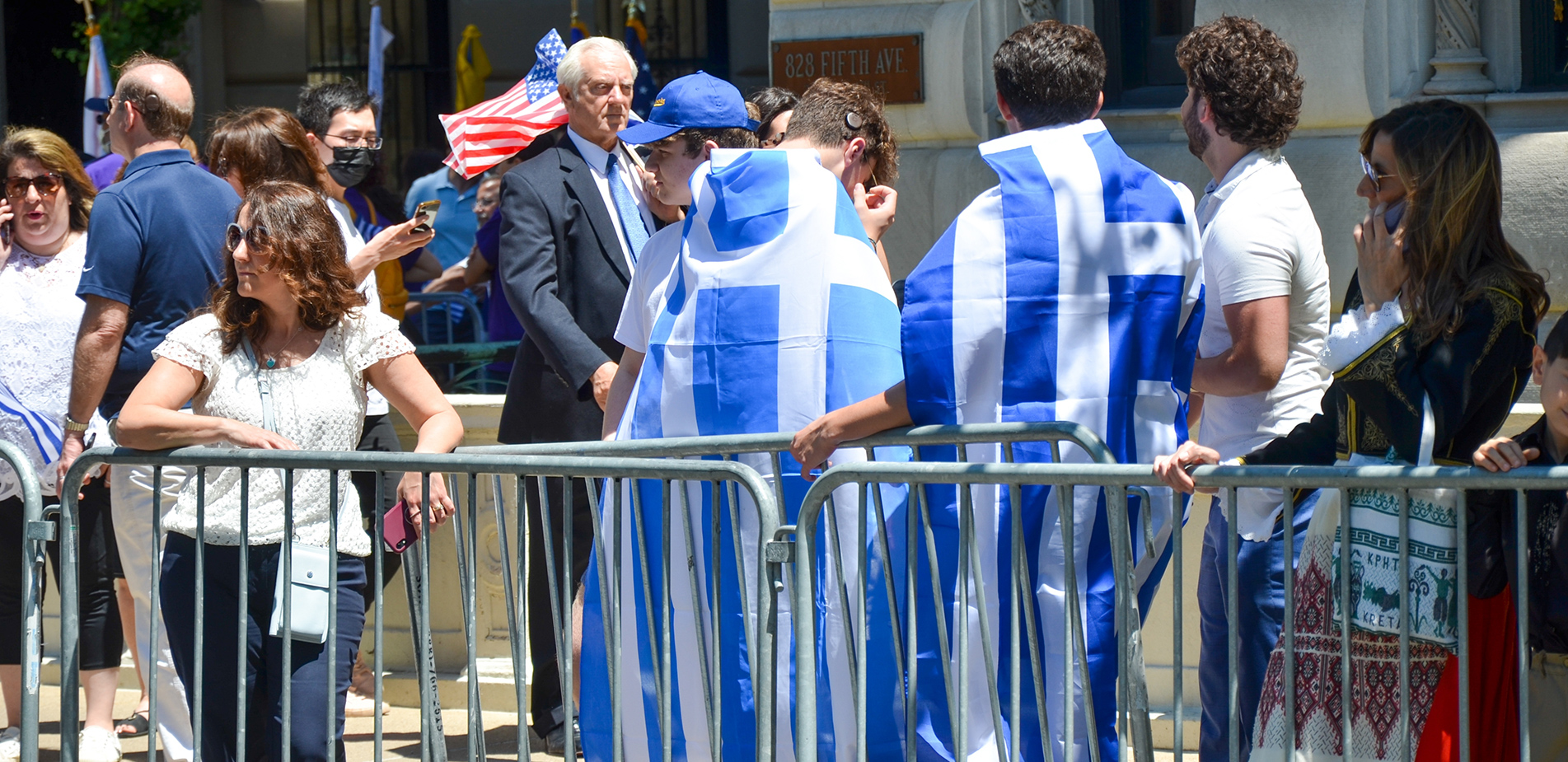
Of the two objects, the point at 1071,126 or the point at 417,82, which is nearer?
the point at 1071,126

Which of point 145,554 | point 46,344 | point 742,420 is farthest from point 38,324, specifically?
point 742,420

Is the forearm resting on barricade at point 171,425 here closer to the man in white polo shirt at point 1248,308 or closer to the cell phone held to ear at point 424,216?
the cell phone held to ear at point 424,216

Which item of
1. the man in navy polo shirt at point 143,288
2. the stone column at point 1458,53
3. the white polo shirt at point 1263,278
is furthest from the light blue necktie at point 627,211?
the stone column at point 1458,53

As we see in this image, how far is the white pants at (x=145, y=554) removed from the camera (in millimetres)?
4430

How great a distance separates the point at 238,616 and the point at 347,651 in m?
0.26

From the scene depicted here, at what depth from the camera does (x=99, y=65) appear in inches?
386

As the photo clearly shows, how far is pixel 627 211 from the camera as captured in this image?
16.3 ft

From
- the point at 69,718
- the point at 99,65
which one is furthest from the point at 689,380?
the point at 99,65

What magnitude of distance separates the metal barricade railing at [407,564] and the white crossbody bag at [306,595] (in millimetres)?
16

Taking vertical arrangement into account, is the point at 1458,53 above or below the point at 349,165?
above

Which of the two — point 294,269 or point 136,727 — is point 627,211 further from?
point 136,727

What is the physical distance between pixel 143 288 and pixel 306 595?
130cm

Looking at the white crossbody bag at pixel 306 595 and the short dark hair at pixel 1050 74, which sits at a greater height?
the short dark hair at pixel 1050 74

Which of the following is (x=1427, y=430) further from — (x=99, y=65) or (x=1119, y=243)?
(x=99, y=65)
